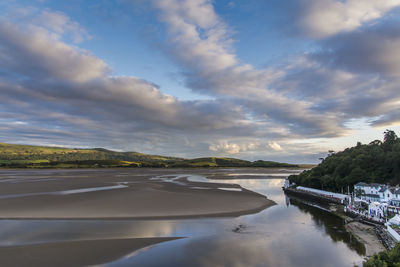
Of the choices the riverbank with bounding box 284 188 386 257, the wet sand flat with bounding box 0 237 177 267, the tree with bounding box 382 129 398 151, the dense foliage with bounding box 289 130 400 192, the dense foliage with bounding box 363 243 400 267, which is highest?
Answer: the tree with bounding box 382 129 398 151

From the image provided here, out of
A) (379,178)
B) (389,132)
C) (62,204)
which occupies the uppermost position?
(389,132)

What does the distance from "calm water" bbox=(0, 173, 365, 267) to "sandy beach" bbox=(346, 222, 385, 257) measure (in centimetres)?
64

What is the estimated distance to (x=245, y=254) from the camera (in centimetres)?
1452

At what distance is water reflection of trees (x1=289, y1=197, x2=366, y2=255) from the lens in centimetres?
1720

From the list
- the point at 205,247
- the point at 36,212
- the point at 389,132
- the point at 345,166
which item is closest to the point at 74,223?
the point at 36,212

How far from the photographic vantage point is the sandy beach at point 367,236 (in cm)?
1645

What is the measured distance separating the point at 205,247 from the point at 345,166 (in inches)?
1661

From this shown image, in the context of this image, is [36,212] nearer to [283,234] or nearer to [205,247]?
[205,247]

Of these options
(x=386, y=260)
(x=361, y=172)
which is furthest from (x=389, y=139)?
(x=386, y=260)

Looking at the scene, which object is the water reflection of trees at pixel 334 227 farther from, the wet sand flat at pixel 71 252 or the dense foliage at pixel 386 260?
the wet sand flat at pixel 71 252

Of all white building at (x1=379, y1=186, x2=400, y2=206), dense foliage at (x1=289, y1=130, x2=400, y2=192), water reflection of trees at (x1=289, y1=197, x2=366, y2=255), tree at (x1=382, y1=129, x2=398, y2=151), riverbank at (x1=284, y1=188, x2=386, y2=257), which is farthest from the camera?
tree at (x1=382, y1=129, x2=398, y2=151)

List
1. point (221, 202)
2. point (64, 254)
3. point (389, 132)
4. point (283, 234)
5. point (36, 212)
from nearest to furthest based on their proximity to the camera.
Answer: point (64, 254) → point (283, 234) → point (36, 212) → point (221, 202) → point (389, 132)

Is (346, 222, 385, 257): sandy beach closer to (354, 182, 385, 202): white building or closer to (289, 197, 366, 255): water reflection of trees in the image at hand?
(289, 197, 366, 255): water reflection of trees

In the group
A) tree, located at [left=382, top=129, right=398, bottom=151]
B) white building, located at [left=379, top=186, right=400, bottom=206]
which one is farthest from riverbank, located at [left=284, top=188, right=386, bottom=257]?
Result: tree, located at [left=382, top=129, right=398, bottom=151]
